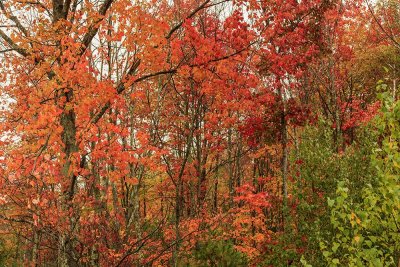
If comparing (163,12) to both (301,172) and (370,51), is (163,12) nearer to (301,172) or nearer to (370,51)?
(301,172)

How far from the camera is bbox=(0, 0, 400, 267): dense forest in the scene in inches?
236

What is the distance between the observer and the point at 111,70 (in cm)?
1234

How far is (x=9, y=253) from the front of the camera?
26.8 meters

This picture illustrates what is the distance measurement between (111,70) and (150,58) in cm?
461

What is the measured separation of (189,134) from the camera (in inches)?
496

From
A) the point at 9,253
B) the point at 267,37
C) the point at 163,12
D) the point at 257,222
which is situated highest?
the point at 163,12

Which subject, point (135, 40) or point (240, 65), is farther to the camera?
point (240, 65)

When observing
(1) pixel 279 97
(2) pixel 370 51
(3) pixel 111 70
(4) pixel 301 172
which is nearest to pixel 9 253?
(3) pixel 111 70

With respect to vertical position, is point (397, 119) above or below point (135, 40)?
below

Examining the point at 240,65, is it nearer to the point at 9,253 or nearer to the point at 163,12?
the point at 163,12

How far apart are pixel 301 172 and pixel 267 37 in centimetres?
600

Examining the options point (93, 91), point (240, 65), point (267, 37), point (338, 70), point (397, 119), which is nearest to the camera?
point (397, 119)

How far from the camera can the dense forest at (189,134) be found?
19.7 feet

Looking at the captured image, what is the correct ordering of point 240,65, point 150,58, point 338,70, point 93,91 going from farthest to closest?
point 338,70 → point 240,65 → point 150,58 → point 93,91
